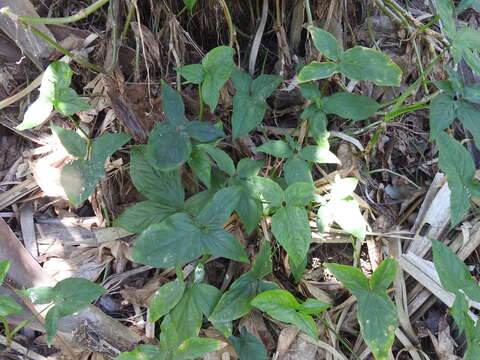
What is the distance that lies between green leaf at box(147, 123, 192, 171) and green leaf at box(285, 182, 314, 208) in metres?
0.26

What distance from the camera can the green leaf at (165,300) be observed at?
108 cm

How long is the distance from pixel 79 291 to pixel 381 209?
0.82 metres

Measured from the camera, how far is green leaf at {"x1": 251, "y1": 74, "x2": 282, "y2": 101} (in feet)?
4.00

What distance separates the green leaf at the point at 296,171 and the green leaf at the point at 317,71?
203 millimetres

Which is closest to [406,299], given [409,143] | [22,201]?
[409,143]

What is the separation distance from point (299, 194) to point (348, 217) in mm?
132

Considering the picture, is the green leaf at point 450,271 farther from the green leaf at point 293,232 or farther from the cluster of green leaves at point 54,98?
the cluster of green leaves at point 54,98

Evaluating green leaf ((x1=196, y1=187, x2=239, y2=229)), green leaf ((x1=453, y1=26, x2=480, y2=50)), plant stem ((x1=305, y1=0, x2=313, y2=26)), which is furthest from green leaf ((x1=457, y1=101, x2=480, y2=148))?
green leaf ((x1=196, y1=187, x2=239, y2=229))

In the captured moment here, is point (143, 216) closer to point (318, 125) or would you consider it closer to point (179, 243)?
point (179, 243)

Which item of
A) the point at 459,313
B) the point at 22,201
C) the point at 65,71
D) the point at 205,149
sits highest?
the point at 65,71

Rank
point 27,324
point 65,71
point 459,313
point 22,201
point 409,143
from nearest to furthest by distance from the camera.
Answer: point 459,313
point 65,71
point 27,324
point 22,201
point 409,143

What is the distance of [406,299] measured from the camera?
4.02ft

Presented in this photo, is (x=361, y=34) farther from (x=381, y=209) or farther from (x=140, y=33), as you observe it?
(x=140, y=33)

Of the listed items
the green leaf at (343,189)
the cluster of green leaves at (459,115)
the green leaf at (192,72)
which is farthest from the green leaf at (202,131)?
the cluster of green leaves at (459,115)
